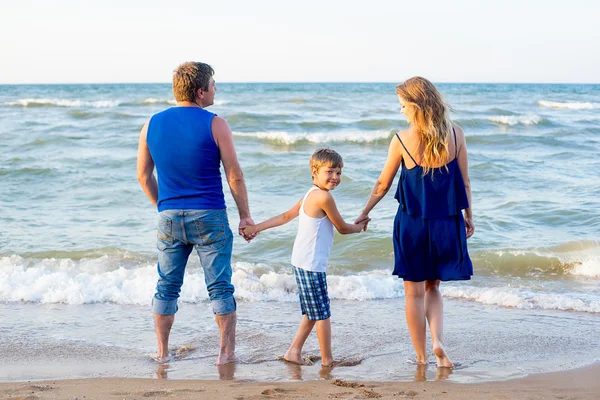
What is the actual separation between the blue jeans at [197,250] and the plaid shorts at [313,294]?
44 centimetres

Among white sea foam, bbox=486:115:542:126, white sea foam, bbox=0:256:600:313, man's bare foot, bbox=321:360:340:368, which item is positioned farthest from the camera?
white sea foam, bbox=486:115:542:126

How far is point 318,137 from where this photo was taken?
18375 mm

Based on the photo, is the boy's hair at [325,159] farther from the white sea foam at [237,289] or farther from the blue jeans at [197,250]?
the white sea foam at [237,289]

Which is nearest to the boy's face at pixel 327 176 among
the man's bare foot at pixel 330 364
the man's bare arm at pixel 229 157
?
the man's bare arm at pixel 229 157

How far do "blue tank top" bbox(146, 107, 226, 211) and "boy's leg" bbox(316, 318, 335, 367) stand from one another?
0.95 meters

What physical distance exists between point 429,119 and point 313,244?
989mm

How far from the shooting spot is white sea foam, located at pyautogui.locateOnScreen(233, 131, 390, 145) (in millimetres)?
17531

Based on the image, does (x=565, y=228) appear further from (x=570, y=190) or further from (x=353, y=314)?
(x=353, y=314)

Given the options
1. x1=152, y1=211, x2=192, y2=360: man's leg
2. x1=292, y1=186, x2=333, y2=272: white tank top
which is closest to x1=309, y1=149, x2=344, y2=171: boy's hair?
x1=292, y1=186, x2=333, y2=272: white tank top

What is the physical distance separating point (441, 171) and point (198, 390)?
1788 mm

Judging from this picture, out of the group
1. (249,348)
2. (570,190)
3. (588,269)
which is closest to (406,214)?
(249,348)

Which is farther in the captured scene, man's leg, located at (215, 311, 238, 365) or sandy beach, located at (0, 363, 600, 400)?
man's leg, located at (215, 311, 238, 365)

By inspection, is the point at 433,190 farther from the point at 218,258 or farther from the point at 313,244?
the point at 218,258

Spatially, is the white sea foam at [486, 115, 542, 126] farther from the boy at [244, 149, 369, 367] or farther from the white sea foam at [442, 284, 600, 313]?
the boy at [244, 149, 369, 367]
